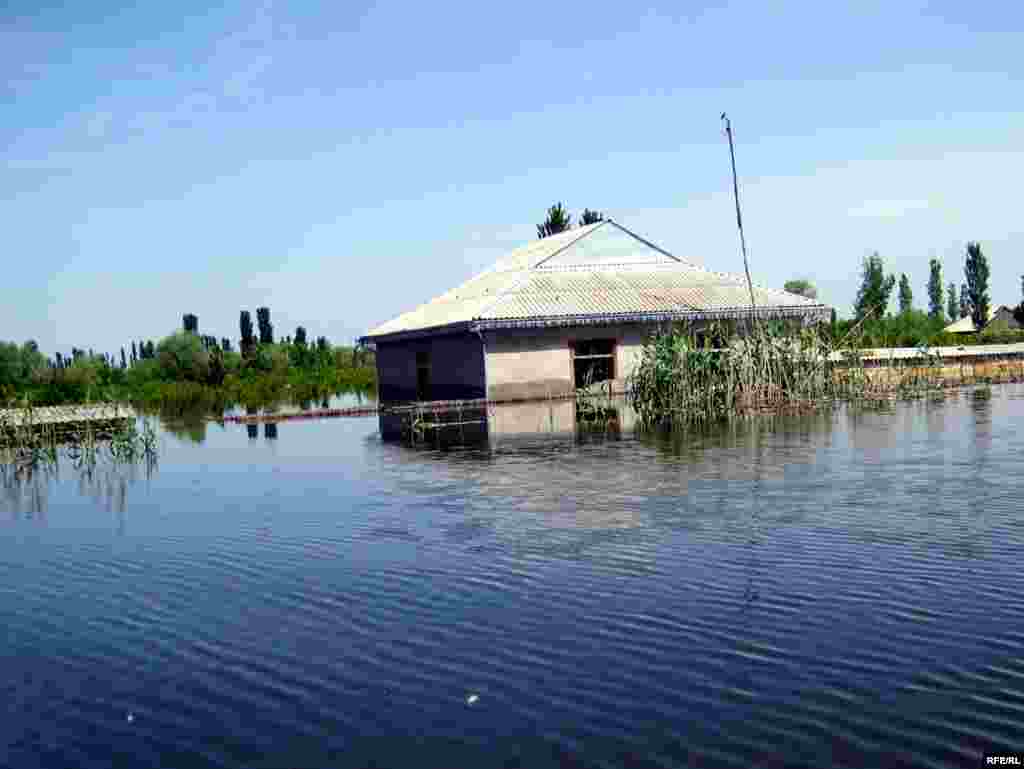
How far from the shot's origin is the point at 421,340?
42281 mm

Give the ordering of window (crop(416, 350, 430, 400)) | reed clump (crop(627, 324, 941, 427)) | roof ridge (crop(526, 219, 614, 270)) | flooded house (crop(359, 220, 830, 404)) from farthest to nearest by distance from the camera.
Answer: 1. window (crop(416, 350, 430, 400))
2. roof ridge (crop(526, 219, 614, 270))
3. flooded house (crop(359, 220, 830, 404))
4. reed clump (crop(627, 324, 941, 427))

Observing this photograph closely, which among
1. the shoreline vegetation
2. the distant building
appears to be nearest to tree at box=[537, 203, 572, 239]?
the shoreline vegetation

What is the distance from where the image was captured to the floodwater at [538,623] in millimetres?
5906

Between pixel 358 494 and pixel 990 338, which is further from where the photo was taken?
pixel 990 338

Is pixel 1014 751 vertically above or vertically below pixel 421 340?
below

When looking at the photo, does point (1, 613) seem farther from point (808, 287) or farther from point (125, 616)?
point (808, 287)

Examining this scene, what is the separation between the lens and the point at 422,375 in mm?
43000

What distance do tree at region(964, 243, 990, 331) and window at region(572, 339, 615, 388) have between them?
71.5 meters

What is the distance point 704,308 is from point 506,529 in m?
25.3

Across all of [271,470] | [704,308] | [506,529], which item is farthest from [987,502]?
[704,308]

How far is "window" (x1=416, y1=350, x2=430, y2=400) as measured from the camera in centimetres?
4225

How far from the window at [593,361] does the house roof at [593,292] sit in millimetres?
1275

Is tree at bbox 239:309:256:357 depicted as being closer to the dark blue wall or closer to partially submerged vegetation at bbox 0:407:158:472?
the dark blue wall

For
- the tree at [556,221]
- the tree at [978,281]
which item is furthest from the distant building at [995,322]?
the tree at [556,221]
